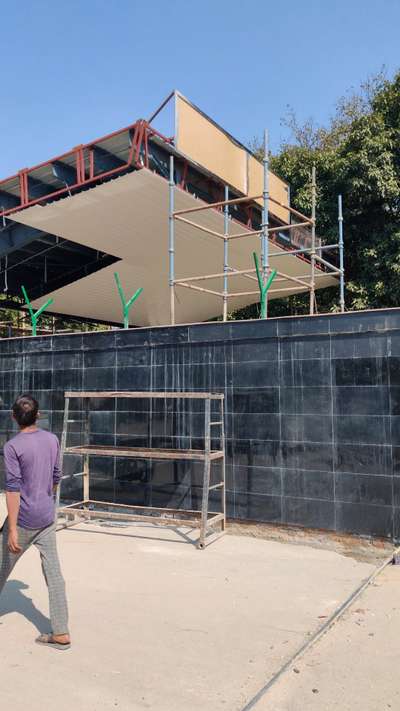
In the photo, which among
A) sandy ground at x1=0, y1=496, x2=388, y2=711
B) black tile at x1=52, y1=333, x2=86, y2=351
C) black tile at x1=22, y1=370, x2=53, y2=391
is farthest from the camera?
black tile at x1=22, y1=370, x2=53, y2=391

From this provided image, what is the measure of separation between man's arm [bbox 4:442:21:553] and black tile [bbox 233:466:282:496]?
11.5 feet

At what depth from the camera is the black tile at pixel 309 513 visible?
6188 mm

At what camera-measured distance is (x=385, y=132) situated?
47.5 ft

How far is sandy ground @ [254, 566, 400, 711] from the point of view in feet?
10.1

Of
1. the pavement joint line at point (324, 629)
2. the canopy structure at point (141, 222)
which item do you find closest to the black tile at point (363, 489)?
the pavement joint line at point (324, 629)

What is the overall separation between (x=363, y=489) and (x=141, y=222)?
22.2 ft

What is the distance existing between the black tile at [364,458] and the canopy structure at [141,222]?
3.10 m

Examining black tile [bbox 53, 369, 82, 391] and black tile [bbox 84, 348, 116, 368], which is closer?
black tile [bbox 84, 348, 116, 368]

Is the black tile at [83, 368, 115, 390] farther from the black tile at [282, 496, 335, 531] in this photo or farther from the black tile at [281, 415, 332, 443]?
the black tile at [282, 496, 335, 531]

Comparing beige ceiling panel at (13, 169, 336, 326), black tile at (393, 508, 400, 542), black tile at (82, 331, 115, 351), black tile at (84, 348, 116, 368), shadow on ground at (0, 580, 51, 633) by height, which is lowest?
shadow on ground at (0, 580, 51, 633)

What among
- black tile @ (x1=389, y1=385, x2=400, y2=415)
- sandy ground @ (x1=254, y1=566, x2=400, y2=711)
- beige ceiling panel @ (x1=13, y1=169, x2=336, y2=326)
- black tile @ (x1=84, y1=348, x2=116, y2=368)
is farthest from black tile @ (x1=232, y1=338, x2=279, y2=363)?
beige ceiling panel @ (x1=13, y1=169, x2=336, y2=326)

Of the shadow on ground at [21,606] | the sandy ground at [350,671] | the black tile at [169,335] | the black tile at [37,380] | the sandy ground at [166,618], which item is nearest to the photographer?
the sandy ground at [350,671]

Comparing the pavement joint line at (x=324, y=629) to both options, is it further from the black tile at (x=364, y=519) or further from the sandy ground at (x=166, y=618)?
the black tile at (x=364, y=519)

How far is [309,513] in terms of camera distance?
6.30m
